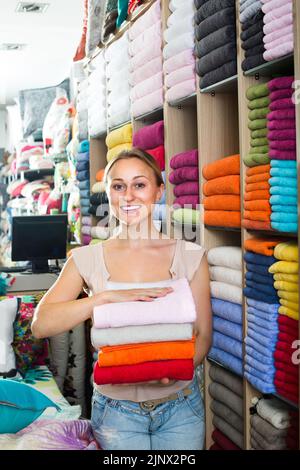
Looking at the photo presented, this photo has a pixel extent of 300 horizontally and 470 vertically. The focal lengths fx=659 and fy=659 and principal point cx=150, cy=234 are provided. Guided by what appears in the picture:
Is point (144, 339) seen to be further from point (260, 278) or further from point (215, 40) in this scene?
point (215, 40)

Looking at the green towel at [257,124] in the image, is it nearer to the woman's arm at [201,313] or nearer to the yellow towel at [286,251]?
the yellow towel at [286,251]

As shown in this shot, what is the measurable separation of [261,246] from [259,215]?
0.36ft

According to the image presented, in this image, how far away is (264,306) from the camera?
2322 mm

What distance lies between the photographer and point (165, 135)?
319 cm

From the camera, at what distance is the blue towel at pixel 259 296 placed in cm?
231

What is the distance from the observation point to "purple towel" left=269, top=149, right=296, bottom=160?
6.97 ft

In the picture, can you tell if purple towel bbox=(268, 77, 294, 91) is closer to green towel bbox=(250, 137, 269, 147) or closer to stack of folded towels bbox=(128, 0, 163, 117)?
green towel bbox=(250, 137, 269, 147)

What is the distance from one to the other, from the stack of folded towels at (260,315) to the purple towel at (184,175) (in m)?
0.56

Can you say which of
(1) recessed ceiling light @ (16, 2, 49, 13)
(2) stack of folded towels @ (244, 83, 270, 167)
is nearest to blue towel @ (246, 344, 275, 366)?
(2) stack of folded towels @ (244, 83, 270, 167)

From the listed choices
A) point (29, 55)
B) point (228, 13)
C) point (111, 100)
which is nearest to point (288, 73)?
point (228, 13)

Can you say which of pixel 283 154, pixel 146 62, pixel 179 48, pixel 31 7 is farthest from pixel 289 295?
pixel 31 7

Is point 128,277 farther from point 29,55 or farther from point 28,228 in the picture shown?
point 29,55

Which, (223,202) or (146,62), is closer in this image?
(223,202)

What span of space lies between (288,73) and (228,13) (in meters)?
0.32
